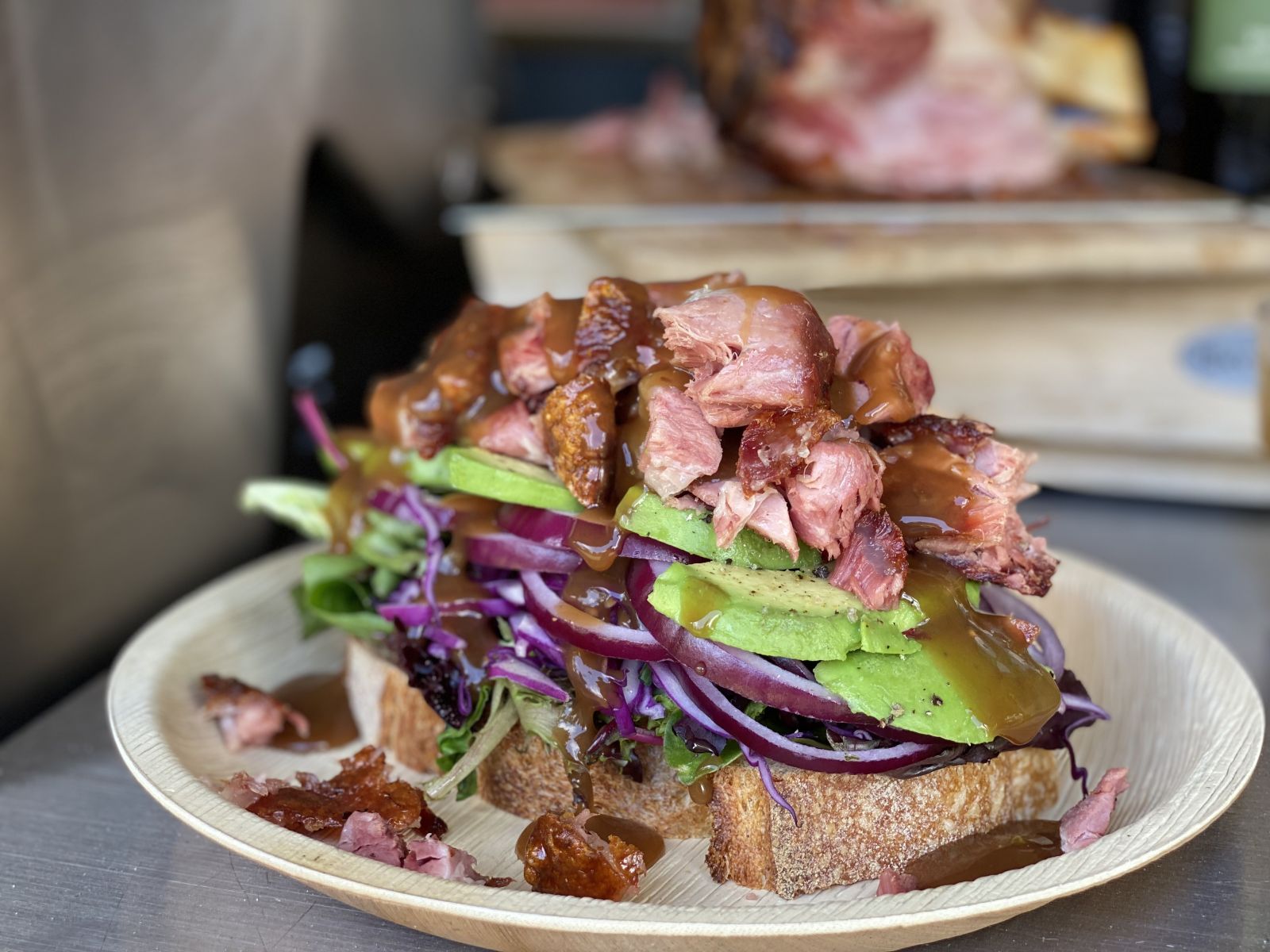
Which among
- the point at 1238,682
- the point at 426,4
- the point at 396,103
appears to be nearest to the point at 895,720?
the point at 1238,682

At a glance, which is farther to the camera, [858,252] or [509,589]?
[858,252]

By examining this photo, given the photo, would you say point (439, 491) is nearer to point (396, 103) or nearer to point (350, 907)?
point (350, 907)

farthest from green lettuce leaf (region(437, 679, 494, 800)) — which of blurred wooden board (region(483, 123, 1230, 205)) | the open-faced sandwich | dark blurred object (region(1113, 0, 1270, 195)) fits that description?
dark blurred object (region(1113, 0, 1270, 195))

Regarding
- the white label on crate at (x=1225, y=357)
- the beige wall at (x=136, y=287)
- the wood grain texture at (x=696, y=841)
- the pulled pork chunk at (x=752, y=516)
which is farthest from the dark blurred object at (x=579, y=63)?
the pulled pork chunk at (x=752, y=516)

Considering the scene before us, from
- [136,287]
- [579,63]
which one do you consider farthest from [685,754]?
[579,63]

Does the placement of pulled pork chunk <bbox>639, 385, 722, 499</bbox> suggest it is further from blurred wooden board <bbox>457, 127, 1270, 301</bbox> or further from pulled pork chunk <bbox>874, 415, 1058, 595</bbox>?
blurred wooden board <bbox>457, 127, 1270, 301</bbox>

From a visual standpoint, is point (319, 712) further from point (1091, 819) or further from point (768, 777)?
point (1091, 819)

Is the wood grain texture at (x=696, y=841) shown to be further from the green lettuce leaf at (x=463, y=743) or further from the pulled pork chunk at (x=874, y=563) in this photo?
the pulled pork chunk at (x=874, y=563)
